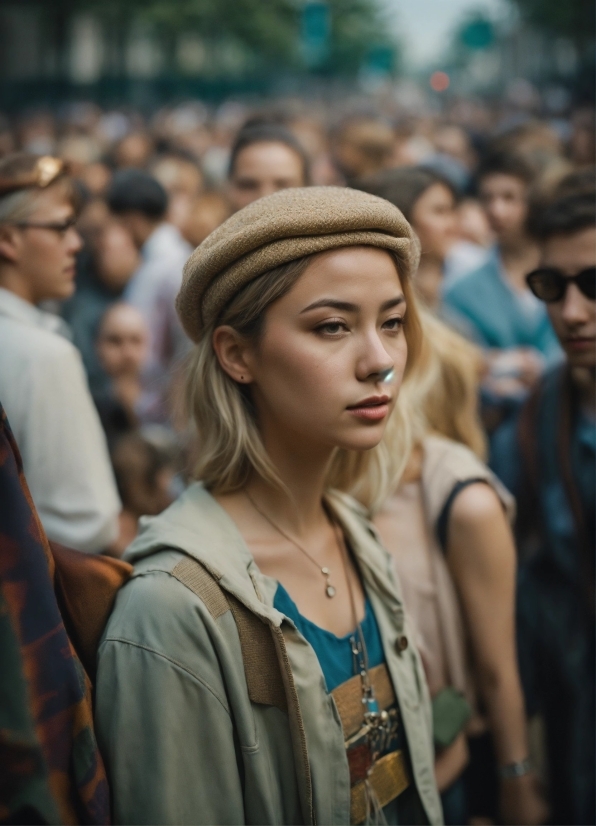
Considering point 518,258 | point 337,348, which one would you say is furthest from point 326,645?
point 518,258

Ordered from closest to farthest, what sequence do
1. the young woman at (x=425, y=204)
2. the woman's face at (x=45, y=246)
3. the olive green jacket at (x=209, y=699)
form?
the olive green jacket at (x=209, y=699)
the woman's face at (x=45, y=246)
the young woman at (x=425, y=204)

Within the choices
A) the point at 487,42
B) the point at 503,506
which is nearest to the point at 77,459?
the point at 503,506

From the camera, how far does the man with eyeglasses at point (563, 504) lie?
8.82 ft

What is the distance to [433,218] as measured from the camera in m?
3.61

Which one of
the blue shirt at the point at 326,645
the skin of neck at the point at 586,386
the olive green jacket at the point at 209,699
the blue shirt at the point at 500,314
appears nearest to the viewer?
the olive green jacket at the point at 209,699

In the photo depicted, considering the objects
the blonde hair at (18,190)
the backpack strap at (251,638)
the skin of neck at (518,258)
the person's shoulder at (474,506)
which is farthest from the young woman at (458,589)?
the skin of neck at (518,258)

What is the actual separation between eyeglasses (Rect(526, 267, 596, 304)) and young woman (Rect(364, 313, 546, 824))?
0.42 metres

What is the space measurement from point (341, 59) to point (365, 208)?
8386cm

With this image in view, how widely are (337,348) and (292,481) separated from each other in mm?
420

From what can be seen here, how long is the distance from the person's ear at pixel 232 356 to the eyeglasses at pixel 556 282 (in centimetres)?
123

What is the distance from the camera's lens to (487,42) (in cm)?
2894

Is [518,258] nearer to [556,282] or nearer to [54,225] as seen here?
[556,282]

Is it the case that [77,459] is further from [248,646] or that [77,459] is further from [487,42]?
[487,42]

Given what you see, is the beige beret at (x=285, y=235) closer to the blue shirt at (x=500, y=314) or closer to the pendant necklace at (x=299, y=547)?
the pendant necklace at (x=299, y=547)
